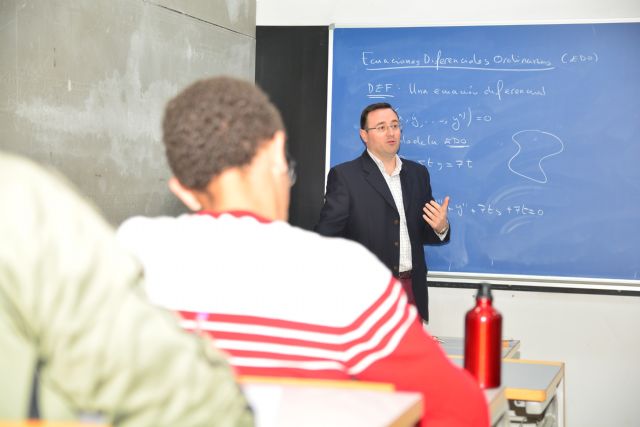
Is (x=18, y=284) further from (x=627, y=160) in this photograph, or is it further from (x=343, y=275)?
(x=627, y=160)

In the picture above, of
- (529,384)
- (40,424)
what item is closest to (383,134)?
(529,384)

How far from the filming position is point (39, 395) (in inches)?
24.4

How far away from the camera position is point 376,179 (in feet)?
13.6

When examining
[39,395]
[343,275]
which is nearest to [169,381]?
[39,395]

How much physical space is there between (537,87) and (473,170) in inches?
20.4

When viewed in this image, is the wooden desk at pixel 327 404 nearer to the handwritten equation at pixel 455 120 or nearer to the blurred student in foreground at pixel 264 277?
the blurred student in foreground at pixel 264 277

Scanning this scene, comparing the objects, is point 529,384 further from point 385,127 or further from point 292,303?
point 385,127

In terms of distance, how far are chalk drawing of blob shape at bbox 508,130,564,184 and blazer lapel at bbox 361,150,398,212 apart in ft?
2.10

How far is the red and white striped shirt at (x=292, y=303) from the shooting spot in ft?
3.84

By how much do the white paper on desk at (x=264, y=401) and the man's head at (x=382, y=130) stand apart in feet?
10.7

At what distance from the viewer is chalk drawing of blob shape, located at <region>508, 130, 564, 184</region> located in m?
4.17

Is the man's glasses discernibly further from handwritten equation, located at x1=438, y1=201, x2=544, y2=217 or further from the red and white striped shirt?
the red and white striped shirt

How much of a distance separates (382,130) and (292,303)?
3066 mm

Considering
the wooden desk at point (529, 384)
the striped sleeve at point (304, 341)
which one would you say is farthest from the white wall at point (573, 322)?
the striped sleeve at point (304, 341)
